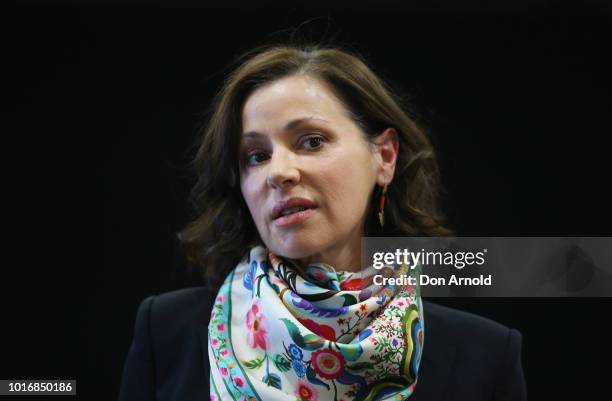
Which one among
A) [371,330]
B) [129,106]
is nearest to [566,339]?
[371,330]

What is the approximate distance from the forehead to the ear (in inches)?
4.1

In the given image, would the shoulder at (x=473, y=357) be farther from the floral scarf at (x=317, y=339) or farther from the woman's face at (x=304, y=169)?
the woman's face at (x=304, y=169)

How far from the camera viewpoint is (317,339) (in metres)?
1.10

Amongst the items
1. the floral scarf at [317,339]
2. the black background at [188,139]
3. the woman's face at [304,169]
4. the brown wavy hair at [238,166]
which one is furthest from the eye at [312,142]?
the black background at [188,139]

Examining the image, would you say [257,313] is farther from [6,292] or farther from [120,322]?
[6,292]

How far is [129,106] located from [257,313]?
0.60 meters

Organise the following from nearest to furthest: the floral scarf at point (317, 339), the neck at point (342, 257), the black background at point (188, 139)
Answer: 1. the floral scarf at point (317, 339)
2. the neck at point (342, 257)
3. the black background at point (188, 139)

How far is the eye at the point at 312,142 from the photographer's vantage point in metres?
1.16

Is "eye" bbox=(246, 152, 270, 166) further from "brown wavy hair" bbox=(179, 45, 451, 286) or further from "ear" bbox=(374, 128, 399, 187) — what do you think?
"ear" bbox=(374, 128, 399, 187)

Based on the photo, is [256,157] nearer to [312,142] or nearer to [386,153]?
[312,142]

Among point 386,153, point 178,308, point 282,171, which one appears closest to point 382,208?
point 386,153

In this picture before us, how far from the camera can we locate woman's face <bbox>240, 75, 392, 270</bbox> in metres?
1.13

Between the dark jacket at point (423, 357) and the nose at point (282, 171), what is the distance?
320mm

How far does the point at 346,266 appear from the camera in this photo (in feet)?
4.03
